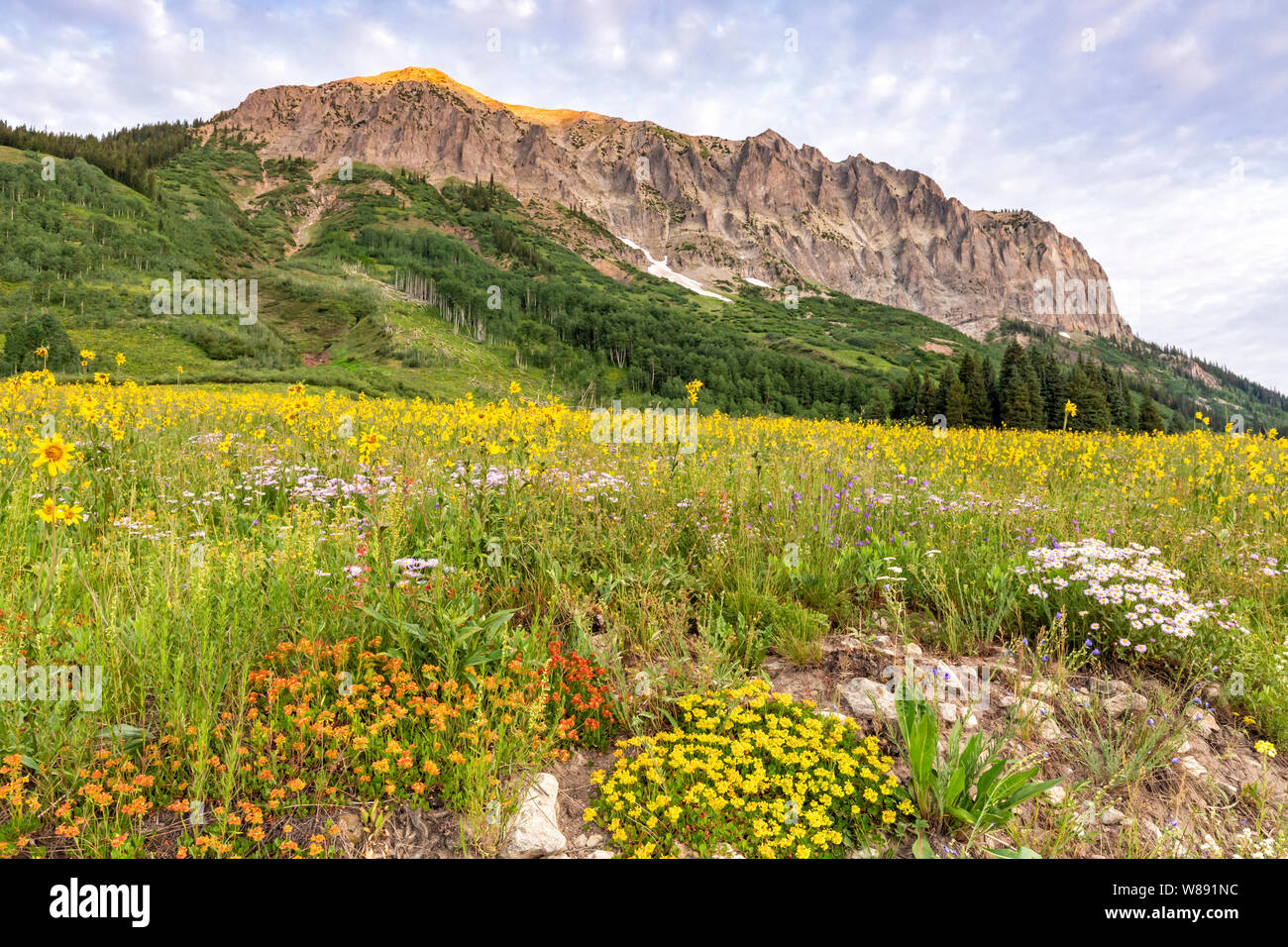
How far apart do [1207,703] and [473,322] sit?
121 metres

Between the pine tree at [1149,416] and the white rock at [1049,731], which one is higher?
the pine tree at [1149,416]

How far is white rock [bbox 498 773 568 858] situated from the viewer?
2.24 m

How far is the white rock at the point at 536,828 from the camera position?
2236 mm

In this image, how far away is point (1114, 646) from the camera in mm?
3797

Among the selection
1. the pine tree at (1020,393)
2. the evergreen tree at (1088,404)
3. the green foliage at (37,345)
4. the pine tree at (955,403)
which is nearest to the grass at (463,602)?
the pine tree at (955,403)

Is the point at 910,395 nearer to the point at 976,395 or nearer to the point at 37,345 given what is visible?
the point at 976,395

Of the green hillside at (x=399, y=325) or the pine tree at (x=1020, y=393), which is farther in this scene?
the green hillside at (x=399, y=325)

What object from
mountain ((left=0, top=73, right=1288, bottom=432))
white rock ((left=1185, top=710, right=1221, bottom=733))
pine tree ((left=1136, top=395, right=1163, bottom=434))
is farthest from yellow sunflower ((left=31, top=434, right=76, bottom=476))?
pine tree ((left=1136, top=395, right=1163, bottom=434))

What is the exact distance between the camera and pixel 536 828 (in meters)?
2.32

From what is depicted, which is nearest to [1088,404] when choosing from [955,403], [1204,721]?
[955,403]

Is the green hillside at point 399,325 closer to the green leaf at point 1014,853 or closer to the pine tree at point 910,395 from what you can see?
the pine tree at point 910,395

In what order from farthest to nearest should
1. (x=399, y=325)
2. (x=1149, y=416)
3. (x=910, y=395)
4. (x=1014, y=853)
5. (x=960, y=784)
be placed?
(x=399, y=325) → (x=910, y=395) → (x=1149, y=416) → (x=960, y=784) → (x=1014, y=853)
